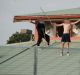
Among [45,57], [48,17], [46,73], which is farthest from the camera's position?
[48,17]

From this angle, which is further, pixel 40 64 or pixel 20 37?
pixel 20 37

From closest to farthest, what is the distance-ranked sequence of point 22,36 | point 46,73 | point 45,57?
point 45,57 < point 46,73 < point 22,36

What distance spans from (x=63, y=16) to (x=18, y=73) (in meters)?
13.0

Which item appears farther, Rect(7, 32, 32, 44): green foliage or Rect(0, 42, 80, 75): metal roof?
Rect(7, 32, 32, 44): green foliage

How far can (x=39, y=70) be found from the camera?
37.4 feet

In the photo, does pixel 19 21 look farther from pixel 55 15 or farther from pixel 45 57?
pixel 45 57

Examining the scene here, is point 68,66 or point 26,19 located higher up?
point 26,19

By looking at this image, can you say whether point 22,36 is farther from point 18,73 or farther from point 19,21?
point 18,73

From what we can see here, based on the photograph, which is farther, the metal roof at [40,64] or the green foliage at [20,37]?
the green foliage at [20,37]

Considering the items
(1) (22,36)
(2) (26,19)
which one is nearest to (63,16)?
(2) (26,19)

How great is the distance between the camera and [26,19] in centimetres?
2455

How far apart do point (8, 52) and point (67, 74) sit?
1659mm

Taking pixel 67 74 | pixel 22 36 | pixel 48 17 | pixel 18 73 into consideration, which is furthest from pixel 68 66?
pixel 22 36

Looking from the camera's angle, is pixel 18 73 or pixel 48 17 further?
pixel 48 17
